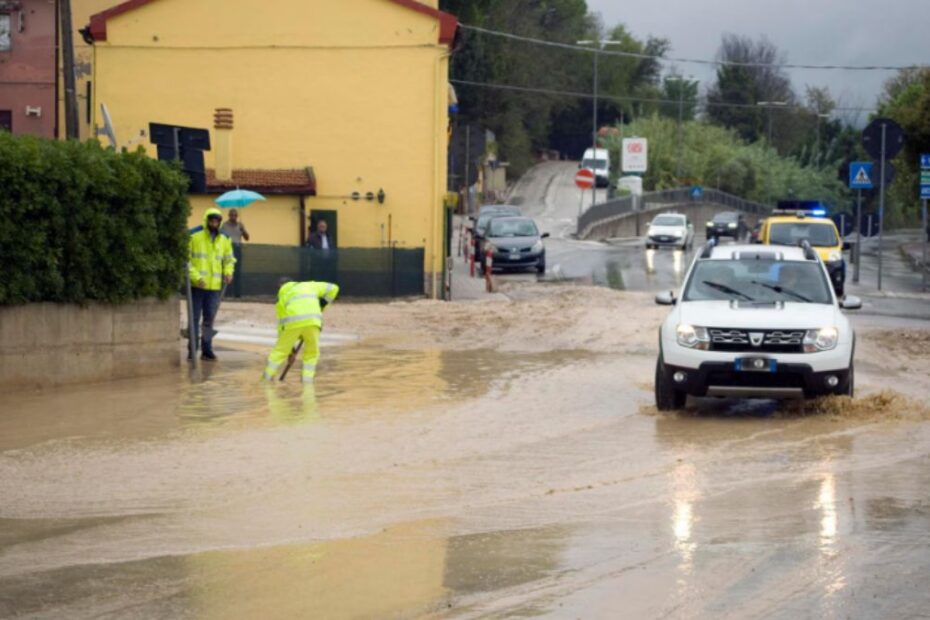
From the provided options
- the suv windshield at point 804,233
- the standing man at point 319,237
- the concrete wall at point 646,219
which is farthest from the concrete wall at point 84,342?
the concrete wall at point 646,219

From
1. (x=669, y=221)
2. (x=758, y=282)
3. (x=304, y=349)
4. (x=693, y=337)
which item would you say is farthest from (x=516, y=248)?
(x=693, y=337)

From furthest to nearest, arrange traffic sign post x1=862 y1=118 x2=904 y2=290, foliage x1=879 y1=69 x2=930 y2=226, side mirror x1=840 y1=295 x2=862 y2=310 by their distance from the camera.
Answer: foliage x1=879 y1=69 x2=930 y2=226
traffic sign post x1=862 y1=118 x2=904 y2=290
side mirror x1=840 y1=295 x2=862 y2=310

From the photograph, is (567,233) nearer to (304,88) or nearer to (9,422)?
(304,88)

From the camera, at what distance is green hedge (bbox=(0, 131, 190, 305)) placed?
16766 millimetres

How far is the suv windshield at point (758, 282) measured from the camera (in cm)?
1606

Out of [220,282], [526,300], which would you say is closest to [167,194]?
[220,282]

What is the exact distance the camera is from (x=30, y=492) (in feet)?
37.3

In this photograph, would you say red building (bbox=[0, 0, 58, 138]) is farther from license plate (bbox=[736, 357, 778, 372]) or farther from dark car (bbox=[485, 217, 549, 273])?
license plate (bbox=[736, 357, 778, 372])

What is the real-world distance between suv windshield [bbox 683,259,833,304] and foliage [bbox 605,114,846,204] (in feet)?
283

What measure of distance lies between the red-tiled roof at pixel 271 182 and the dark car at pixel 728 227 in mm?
37121

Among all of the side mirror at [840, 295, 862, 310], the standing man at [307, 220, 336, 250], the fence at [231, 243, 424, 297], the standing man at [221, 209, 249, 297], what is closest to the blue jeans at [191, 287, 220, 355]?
the standing man at [221, 209, 249, 297]

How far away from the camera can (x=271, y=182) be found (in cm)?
3403

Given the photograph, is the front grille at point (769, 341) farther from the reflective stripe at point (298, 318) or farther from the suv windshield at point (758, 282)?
the reflective stripe at point (298, 318)

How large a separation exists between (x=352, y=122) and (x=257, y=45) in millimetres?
2676
